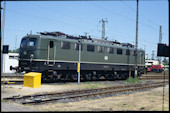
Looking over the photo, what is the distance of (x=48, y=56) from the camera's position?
22047 mm

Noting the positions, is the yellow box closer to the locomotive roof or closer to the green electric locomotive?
the green electric locomotive

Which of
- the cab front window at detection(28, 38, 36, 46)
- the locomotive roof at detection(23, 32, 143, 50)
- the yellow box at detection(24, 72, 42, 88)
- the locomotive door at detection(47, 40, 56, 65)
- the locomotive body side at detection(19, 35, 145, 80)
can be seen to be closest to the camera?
the yellow box at detection(24, 72, 42, 88)

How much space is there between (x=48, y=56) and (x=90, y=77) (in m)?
6.61

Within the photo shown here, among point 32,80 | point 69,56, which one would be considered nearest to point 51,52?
point 69,56

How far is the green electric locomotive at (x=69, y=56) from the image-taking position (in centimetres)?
2175

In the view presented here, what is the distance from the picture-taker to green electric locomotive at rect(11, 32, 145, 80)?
71.4ft

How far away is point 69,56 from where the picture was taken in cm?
2377

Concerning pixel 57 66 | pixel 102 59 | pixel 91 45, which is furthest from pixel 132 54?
pixel 57 66

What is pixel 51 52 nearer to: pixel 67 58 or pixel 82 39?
pixel 67 58

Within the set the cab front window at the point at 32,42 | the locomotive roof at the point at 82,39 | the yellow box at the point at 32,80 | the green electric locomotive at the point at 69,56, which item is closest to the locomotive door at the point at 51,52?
the green electric locomotive at the point at 69,56

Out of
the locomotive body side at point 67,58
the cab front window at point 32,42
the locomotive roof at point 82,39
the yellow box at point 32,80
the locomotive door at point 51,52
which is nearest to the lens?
the yellow box at point 32,80

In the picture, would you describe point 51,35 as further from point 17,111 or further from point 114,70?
point 17,111

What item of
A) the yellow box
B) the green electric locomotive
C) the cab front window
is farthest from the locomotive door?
the yellow box

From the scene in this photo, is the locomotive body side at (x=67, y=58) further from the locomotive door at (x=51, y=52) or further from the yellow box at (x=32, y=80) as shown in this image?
the yellow box at (x=32, y=80)
